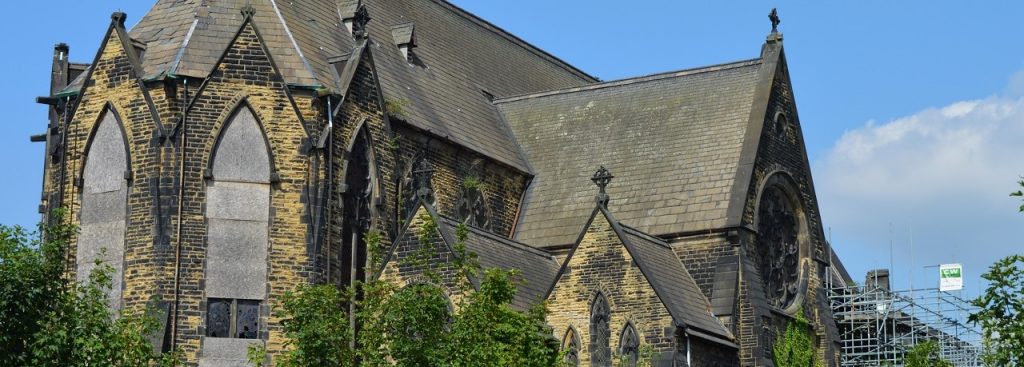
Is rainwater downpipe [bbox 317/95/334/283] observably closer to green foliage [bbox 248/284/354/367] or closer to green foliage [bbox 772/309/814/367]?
green foliage [bbox 248/284/354/367]

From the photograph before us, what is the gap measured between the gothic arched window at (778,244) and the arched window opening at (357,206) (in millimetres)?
10064

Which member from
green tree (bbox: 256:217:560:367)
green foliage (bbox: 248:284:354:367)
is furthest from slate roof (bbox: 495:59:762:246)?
green foliage (bbox: 248:284:354:367)

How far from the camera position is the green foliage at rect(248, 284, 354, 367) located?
33.5 m

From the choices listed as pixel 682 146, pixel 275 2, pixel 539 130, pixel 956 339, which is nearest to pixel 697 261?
pixel 682 146

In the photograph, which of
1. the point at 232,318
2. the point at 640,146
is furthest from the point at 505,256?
the point at 640,146

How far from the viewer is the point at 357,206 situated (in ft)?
138

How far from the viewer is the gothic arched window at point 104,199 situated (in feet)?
132

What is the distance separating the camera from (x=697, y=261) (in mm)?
44844

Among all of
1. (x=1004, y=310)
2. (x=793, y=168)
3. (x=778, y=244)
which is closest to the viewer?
(x=1004, y=310)

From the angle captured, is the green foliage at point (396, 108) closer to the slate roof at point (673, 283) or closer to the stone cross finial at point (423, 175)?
the stone cross finial at point (423, 175)

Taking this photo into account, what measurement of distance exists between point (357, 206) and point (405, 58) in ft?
24.3

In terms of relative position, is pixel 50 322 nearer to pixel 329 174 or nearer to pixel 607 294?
pixel 329 174

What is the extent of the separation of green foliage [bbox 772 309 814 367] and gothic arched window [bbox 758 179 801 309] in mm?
660

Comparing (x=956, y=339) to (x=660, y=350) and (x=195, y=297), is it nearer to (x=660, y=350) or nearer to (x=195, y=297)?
(x=660, y=350)
